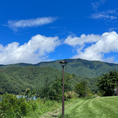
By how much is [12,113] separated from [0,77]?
190 m

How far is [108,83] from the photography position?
42250 mm

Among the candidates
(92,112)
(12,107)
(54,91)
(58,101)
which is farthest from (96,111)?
(54,91)

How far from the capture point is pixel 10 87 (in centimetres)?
16838

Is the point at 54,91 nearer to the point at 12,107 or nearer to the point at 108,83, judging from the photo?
the point at 108,83

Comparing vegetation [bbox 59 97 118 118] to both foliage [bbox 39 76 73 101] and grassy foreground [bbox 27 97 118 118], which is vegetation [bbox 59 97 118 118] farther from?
foliage [bbox 39 76 73 101]

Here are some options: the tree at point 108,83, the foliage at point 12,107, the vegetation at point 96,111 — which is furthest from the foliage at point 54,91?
the foliage at point 12,107

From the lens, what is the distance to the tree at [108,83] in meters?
42.1

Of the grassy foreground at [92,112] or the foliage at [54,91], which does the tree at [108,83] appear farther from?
the grassy foreground at [92,112]

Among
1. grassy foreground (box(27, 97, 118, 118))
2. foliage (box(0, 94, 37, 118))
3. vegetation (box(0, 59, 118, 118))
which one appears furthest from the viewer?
vegetation (box(0, 59, 118, 118))

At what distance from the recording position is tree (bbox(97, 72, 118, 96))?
138 feet

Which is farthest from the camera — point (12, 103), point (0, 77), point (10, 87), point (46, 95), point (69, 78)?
point (0, 77)

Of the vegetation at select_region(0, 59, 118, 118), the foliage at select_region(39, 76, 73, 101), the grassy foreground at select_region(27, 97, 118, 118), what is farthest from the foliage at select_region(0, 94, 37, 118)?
the foliage at select_region(39, 76, 73, 101)

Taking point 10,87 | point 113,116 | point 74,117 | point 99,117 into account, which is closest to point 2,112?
point 74,117

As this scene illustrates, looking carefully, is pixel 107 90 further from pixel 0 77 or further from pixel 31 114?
pixel 0 77
